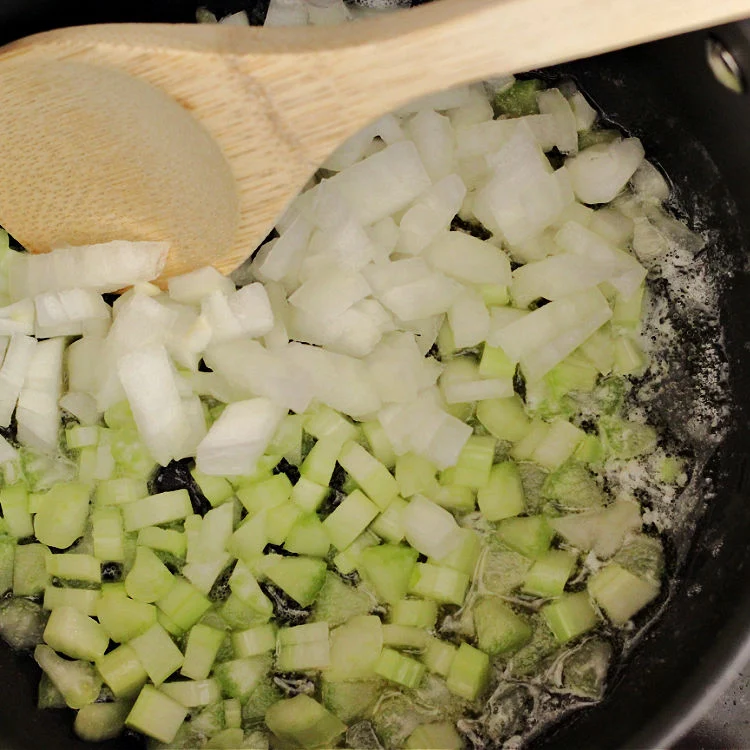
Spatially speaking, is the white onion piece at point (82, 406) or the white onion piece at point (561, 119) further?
the white onion piece at point (561, 119)

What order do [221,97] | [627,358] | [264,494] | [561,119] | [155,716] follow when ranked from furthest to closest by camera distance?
[561,119] → [627,358] → [264,494] → [155,716] → [221,97]

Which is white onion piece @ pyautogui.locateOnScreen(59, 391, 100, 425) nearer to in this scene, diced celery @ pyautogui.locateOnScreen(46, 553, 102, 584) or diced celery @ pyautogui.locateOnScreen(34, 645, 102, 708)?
diced celery @ pyautogui.locateOnScreen(46, 553, 102, 584)

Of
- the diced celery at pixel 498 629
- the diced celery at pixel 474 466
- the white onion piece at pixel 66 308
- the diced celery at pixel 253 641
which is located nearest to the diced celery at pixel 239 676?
the diced celery at pixel 253 641

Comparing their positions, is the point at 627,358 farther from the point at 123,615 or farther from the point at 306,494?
the point at 123,615

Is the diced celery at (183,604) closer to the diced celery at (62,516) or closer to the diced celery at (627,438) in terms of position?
the diced celery at (62,516)

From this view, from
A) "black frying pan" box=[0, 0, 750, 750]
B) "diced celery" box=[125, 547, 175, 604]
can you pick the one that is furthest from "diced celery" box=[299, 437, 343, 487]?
"black frying pan" box=[0, 0, 750, 750]

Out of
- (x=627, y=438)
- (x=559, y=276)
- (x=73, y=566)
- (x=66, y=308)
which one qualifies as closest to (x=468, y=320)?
(x=559, y=276)

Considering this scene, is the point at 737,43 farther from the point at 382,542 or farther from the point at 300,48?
the point at 382,542
